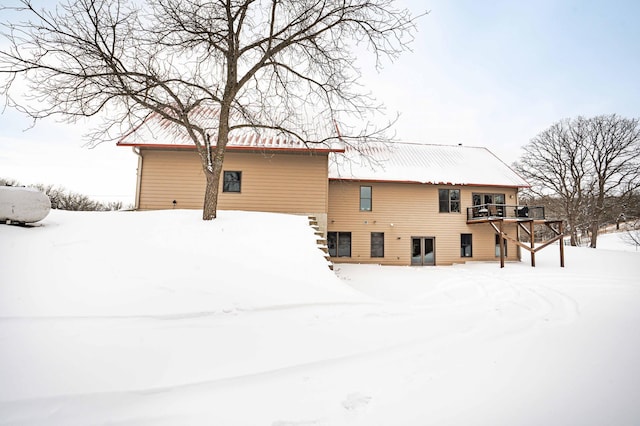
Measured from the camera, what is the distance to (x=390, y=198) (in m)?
15.4

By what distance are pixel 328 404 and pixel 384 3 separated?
891 centimetres

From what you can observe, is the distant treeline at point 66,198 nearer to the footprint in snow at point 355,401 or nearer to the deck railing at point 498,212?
the footprint in snow at point 355,401

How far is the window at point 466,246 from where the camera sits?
1559 centimetres

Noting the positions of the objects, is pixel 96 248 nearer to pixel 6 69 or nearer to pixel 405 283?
pixel 6 69

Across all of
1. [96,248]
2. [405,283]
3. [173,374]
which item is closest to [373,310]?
[173,374]

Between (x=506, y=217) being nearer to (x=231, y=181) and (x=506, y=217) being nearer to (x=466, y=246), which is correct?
(x=466, y=246)

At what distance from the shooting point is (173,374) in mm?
2453

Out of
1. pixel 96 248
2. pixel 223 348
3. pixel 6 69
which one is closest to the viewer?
pixel 223 348

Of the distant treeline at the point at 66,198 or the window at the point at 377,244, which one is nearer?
the window at the point at 377,244

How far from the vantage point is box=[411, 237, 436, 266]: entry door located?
50.0 ft

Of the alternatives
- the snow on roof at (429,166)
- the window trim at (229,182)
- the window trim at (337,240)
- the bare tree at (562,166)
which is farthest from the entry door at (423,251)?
the bare tree at (562,166)

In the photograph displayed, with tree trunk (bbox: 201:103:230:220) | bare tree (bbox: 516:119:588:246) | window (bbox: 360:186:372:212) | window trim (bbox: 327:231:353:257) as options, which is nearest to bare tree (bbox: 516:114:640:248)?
bare tree (bbox: 516:119:588:246)

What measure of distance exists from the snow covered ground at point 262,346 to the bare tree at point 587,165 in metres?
22.3

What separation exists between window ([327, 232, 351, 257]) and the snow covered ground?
8.78 metres
